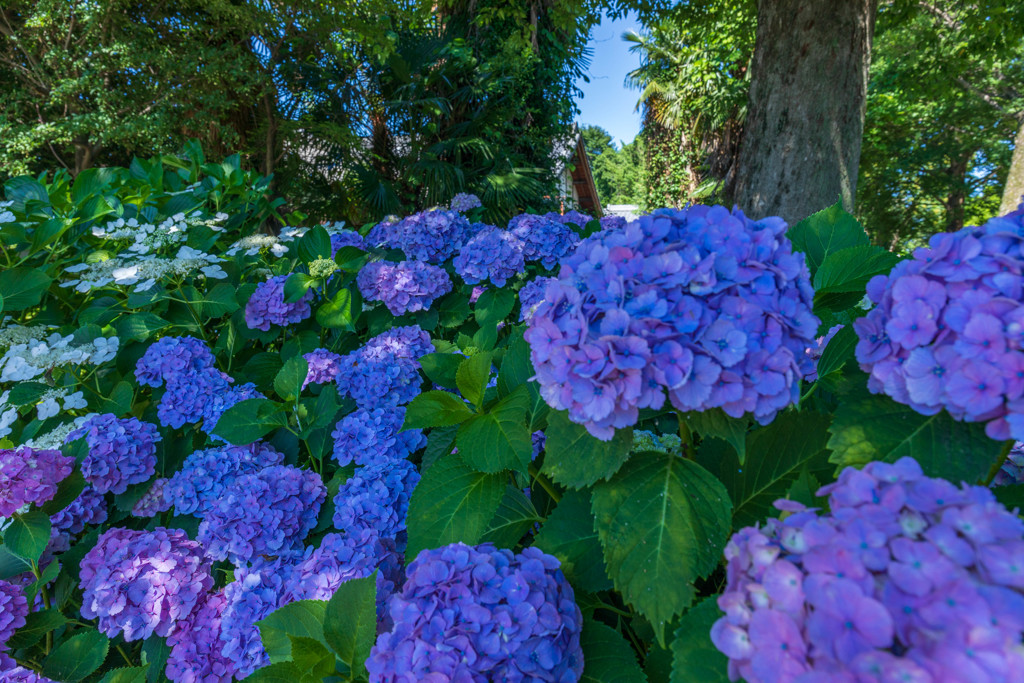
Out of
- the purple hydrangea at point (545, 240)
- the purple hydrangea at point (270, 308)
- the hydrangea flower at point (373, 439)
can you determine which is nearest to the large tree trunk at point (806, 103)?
the purple hydrangea at point (545, 240)

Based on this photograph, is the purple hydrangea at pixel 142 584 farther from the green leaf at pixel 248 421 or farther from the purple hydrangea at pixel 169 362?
the purple hydrangea at pixel 169 362

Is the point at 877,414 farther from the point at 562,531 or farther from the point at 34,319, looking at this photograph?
the point at 34,319

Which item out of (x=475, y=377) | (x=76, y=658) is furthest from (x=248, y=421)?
(x=475, y=377)

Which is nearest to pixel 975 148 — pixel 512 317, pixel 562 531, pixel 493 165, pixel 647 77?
pixel 647 77

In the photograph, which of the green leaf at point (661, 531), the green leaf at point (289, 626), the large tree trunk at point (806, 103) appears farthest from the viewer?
the large tree trunk at point (806, 103)

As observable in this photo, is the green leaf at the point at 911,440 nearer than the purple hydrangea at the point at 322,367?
Yes

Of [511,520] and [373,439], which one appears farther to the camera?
[373,439]

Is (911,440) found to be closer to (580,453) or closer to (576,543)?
(580,453)

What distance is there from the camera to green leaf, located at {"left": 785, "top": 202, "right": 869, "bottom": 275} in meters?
1.11

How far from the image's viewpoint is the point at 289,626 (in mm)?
928

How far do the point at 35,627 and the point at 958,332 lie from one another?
1.90 m

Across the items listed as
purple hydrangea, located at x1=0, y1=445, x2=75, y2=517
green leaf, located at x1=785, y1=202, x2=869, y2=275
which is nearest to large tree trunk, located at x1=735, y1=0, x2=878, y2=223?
green leaf, located at x1=785, y1=202, x2=869, y2=275

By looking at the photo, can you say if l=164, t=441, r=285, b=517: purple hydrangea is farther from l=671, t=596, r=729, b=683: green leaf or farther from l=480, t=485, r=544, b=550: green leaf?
l=671, t=596, r=729, b=683: green leaf

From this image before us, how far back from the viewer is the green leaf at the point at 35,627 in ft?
4.03
